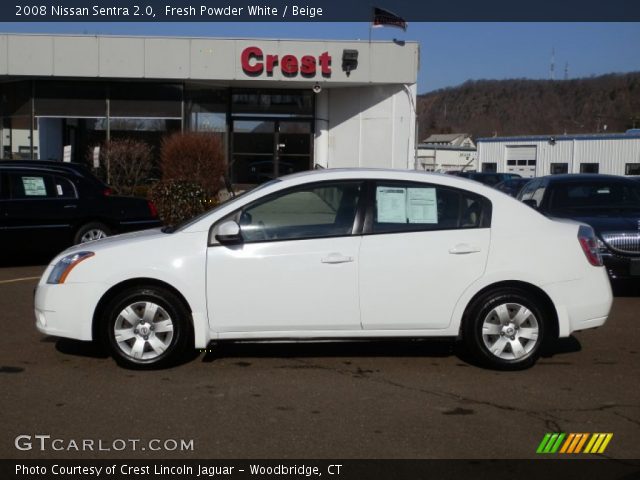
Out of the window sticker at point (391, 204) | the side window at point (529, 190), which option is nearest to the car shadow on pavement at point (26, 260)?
the side window at point (529, 190)

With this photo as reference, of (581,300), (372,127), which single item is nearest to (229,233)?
(581,300)

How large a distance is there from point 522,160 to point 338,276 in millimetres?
49149

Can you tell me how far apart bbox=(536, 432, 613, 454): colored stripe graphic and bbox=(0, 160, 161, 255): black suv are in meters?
9.00

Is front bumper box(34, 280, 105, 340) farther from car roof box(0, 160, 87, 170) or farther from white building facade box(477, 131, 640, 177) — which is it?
white building facade box(477, 131, 640, 177)

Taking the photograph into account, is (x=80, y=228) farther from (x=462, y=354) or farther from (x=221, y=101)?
(x=221, y=101)

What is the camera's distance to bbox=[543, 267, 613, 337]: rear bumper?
6.27 meters

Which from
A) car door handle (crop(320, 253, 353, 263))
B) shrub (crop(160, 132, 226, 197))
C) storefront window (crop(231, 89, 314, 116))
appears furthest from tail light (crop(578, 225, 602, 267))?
storefront window (crop(231, 89, 314, 116))

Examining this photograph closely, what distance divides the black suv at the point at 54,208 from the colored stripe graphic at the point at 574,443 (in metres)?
9.00

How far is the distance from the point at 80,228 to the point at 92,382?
22.0ft

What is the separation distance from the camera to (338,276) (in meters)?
6.14

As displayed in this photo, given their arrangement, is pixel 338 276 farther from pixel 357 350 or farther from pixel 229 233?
pixel 357 350

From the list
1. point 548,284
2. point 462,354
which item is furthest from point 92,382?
point 548,284

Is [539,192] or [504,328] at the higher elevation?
[539,192]

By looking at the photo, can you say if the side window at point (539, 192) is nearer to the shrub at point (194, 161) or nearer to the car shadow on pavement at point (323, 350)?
the car shadow on pavement at point (323, 350)
